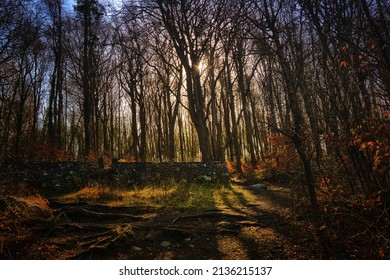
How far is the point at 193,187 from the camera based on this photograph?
980cm

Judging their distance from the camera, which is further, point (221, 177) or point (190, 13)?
point (221, 177)

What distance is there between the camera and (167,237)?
179 inches

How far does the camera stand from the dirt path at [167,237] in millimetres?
3656

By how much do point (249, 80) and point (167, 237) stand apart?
13501mm

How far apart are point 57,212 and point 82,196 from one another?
7.30 feet

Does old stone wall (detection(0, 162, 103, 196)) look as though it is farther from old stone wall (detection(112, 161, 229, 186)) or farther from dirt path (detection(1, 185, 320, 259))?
dirt path (detection(1, 185, 320, 259))

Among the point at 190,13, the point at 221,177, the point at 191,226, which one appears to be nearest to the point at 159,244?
the point at 191,226

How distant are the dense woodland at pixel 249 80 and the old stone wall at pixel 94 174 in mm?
1492

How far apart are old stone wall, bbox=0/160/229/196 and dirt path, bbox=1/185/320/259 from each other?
4059 millimetres

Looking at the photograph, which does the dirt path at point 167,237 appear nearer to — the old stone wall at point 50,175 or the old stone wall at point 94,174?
the old stone wall at point 94,174

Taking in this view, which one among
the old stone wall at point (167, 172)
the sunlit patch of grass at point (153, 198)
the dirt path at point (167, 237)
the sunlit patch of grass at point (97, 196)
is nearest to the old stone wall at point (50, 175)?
the old stone wall at point (167, 172)

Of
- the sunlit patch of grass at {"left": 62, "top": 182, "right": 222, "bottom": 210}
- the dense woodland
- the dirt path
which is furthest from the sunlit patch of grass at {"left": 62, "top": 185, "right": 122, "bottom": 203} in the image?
the dense woodland

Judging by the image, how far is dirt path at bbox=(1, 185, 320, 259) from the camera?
3656 mm
